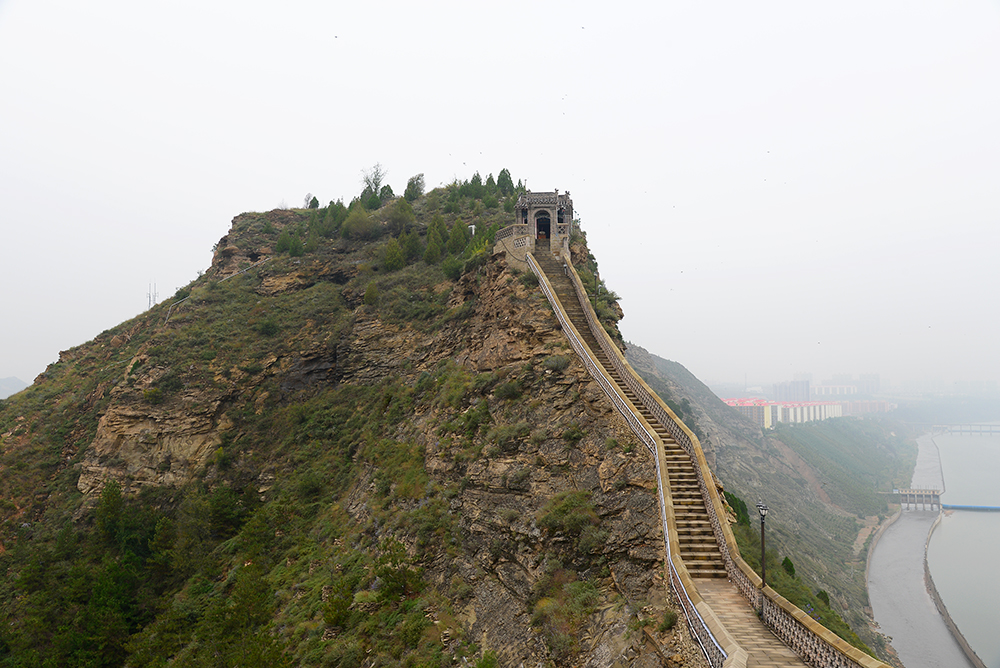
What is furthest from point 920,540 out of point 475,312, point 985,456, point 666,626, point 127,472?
point 127,472

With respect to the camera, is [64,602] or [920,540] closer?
[64,602]

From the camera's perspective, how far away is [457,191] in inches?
2229

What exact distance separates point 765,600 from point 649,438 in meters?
6.77

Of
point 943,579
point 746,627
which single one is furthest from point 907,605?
point 746,627

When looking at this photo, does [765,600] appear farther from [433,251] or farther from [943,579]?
Result: [943,579]

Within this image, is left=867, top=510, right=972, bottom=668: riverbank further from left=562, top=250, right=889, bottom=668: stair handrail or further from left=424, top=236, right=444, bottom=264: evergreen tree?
left=424, top=236, right=444, bottom=264: evergreen tree

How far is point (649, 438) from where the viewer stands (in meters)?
17.8

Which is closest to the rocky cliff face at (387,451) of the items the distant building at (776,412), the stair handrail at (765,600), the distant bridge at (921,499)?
the stair handrail at (765,600)

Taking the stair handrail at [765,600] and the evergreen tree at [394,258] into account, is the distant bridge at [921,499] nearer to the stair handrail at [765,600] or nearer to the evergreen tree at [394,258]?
the stair handrail at [765,600]

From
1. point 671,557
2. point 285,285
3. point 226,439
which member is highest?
point 285,285

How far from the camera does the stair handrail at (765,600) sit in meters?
9.24

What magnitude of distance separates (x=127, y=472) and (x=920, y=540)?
122846mm

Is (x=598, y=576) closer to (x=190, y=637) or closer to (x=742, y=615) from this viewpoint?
(x=742, y=615)

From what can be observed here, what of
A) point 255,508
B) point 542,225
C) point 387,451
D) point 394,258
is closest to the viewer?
point 387,451
